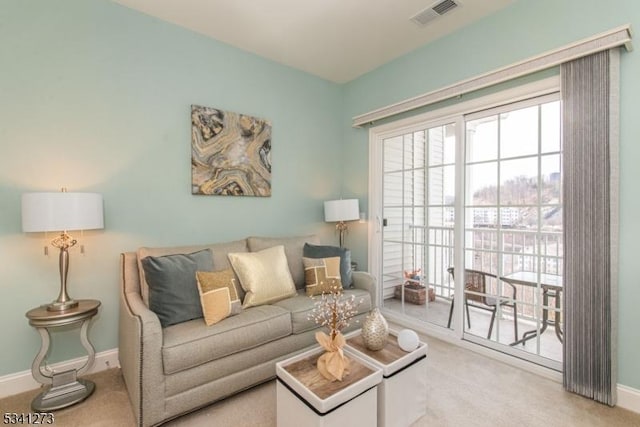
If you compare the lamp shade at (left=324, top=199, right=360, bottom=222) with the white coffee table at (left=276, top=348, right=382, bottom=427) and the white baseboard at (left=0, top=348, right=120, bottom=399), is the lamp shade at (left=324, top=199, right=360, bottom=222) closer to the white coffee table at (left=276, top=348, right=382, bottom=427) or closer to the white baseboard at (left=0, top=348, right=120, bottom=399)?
the white coffee table at (left=276, top=348, right=382, bottom=427)

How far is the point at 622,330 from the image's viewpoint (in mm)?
1852

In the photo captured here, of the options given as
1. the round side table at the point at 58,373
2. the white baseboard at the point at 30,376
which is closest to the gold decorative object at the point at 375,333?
the round side table at the point at 58,373

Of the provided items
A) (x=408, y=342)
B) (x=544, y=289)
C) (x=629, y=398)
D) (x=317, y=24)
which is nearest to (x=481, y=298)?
(x=544, y=289)

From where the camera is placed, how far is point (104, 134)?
7.52ft

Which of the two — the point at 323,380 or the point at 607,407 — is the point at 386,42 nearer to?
the point at 323,380

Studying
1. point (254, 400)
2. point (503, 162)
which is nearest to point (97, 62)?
point (254, 400)

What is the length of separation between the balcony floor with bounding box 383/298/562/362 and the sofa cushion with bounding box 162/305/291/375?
1.58 m

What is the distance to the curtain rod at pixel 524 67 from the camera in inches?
71.1

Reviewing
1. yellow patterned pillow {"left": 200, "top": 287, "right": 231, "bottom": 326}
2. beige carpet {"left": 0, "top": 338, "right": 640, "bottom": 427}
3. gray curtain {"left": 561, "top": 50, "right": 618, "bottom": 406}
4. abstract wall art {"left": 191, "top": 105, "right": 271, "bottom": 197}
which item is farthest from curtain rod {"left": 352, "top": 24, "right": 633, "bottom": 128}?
yellow patterned pillow {"left": 200, "top": 287, "right": 231, "bottom": 326}

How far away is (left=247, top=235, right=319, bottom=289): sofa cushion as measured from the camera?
2.73 metres

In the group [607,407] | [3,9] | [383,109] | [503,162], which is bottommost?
[607,407]

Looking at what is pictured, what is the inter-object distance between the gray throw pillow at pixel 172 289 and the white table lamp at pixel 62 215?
0.44 meters

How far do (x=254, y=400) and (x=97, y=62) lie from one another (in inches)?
106

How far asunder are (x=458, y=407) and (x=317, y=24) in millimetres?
3083
